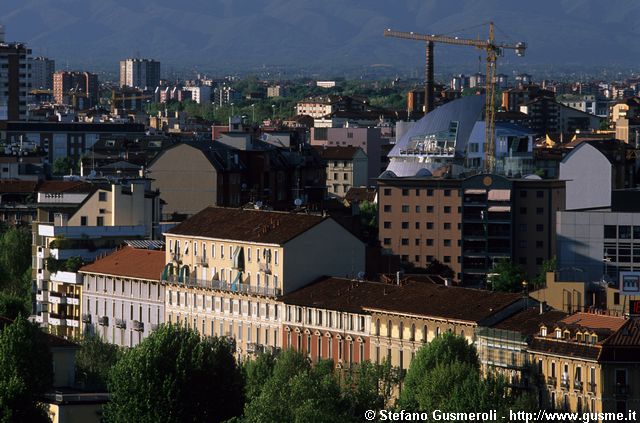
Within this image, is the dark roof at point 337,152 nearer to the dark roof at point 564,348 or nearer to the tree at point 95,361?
the tree at point 95,361

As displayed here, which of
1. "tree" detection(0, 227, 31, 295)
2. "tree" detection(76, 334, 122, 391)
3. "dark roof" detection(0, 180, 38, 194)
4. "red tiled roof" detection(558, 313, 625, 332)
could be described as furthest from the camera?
"dark roof" detection(0, 180, 38, 194)

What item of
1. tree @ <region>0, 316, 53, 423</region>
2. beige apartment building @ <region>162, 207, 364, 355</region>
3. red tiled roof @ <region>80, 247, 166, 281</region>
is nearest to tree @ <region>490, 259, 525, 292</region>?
beige apartment building @ <region>162, 207, 364, 355</region>

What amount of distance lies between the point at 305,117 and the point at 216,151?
3685 inches

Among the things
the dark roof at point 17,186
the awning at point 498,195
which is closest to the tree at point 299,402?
the awning at point 498,195

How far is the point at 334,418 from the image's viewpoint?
47.5 m

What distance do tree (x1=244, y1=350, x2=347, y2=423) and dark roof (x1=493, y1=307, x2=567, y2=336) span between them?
14.0 feet

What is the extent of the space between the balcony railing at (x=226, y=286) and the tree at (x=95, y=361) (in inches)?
129

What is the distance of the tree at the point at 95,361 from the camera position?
56766 millimetres

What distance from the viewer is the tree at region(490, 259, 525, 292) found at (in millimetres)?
74312

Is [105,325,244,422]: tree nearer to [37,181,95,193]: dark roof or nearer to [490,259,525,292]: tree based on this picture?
[490,259,525,292]: tree

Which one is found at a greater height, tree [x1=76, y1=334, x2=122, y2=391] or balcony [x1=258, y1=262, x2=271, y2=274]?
balcony [x1=258, y1=262, x2=271, y2=274]

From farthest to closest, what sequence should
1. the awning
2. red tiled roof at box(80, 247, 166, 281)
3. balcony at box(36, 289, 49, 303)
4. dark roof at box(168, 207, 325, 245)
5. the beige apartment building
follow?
the awning, balcony at box(36, 289, 49, 303), red tiled roof at box(80, 247, 166, 281), dark roof at box(168, 207, 325, 245), the beige apartment building

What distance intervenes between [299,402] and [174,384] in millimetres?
4709

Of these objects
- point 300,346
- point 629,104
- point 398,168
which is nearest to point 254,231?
point 300,346
